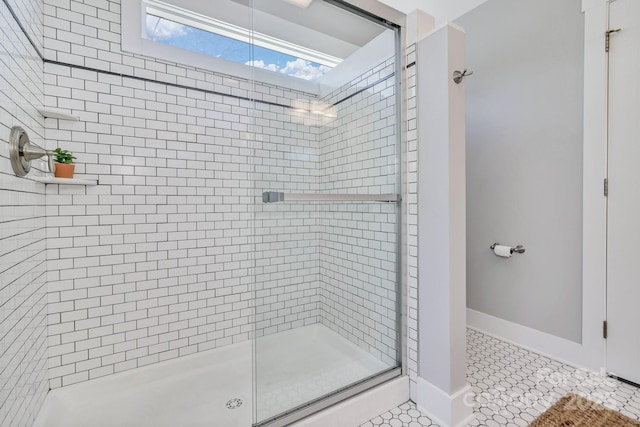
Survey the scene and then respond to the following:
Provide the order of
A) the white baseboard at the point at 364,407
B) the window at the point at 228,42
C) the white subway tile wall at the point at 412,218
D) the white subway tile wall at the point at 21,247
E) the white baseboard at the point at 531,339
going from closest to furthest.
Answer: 1. the white subway tile wall at the point at 21,247
2. the white baseboard at the point at 364,407
3. the window at the point at 228,42
4. the white subway tile wall at the point at 412,218
5. the white baseboard at the point at 531,339

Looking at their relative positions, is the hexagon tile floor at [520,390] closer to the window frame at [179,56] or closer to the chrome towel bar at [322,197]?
the chrome towel bar at [322,197]

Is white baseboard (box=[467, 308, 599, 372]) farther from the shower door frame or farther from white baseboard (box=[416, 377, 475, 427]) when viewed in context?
the shower door frame

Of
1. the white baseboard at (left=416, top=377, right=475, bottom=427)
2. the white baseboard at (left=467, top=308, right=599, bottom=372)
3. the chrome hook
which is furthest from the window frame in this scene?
the white baseboard at (left=467, top=308, right=599, bottom=372)

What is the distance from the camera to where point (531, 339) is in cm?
217

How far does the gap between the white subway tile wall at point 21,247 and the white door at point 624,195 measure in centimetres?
300

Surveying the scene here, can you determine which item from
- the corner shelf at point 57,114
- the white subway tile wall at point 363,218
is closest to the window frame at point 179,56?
the white subway tile wall at point 363,218

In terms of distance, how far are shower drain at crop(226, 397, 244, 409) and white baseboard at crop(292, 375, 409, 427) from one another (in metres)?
0.57

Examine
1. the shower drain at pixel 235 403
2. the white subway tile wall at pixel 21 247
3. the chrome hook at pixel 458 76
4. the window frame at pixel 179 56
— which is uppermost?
the window frame at pixel 179 56

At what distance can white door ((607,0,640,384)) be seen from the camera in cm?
169

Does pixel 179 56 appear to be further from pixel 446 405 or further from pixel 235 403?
pixel 446 405

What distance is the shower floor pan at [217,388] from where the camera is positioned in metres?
1.46

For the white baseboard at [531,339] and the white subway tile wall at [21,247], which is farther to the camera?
the white baseboard at [531,339]

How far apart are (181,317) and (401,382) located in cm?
147

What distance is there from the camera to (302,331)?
170 centimetres
